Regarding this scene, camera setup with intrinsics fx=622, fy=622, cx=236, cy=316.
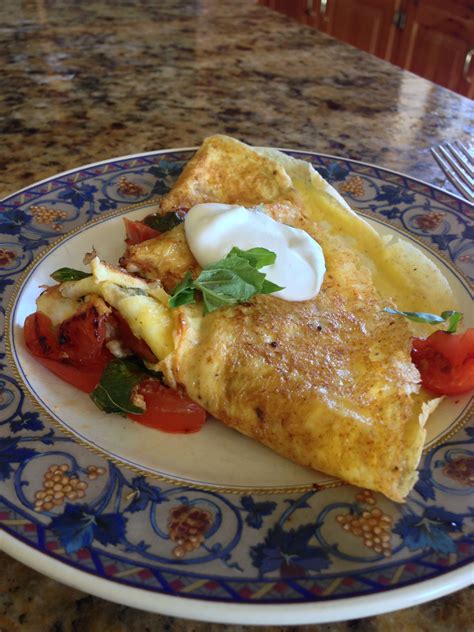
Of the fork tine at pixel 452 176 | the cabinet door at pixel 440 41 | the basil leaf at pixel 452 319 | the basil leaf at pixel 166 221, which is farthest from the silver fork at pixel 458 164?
the cabinet door at pixel 440 41

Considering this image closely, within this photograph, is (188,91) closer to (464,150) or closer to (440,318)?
(464,150)

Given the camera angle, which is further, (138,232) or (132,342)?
(138,232)

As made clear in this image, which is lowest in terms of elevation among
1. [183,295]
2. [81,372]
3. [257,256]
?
[81,372]

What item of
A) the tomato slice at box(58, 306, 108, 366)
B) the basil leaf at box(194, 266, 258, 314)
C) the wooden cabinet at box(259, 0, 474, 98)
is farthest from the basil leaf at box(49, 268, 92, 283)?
the wooden cabinet at box(259, 0, 474, 98)

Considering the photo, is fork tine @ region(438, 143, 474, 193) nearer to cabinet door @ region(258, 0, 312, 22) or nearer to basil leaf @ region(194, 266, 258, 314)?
basil leaf @ region(194, 266, 258, 314)

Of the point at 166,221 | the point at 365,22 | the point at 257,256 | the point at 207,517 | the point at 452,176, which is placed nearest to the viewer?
the point at 207,517

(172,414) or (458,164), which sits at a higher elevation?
(458,164)

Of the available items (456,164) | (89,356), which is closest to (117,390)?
(89,356)
